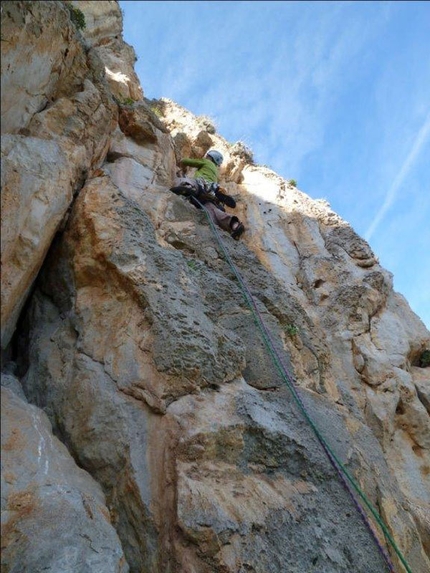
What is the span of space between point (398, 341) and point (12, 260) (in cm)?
634

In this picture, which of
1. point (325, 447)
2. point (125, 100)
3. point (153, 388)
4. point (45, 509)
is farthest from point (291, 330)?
point (125, 100)

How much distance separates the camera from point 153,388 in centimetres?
418

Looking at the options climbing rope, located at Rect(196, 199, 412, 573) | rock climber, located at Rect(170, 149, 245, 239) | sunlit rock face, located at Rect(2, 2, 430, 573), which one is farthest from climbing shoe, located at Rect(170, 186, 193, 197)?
climbing rope, located at Rect(196, 199, 412, 573)

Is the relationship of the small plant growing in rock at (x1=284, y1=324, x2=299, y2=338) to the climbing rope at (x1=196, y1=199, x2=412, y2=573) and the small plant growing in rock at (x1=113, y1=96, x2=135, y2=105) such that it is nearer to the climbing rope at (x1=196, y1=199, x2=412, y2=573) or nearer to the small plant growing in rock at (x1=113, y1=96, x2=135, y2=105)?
the climbing rope at (x1=196, y1=199, x2=412, y2=573)

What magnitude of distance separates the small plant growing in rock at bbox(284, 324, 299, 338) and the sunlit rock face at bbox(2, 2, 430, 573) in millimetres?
32

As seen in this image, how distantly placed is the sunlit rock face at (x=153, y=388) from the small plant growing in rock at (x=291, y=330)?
1.2 inches

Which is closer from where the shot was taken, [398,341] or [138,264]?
[138,264]

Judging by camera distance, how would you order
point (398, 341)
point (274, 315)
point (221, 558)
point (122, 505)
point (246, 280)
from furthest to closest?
point (398, 341) → point (246, 280) → point (274, 315) → point (122, 505) → point (221, 558)

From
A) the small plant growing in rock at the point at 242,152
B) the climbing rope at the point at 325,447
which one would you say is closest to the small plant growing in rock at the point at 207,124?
the small plant growing in rock at the point at 242,152

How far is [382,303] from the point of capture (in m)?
8.32

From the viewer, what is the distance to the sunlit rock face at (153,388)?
11.4 ft

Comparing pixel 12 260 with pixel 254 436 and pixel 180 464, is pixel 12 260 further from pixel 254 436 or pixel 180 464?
pixel 254 436

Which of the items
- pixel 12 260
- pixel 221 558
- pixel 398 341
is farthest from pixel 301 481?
pixel 398 341

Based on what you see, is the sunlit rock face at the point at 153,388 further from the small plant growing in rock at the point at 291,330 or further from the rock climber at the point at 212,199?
the rock climber at the point at 212,199
